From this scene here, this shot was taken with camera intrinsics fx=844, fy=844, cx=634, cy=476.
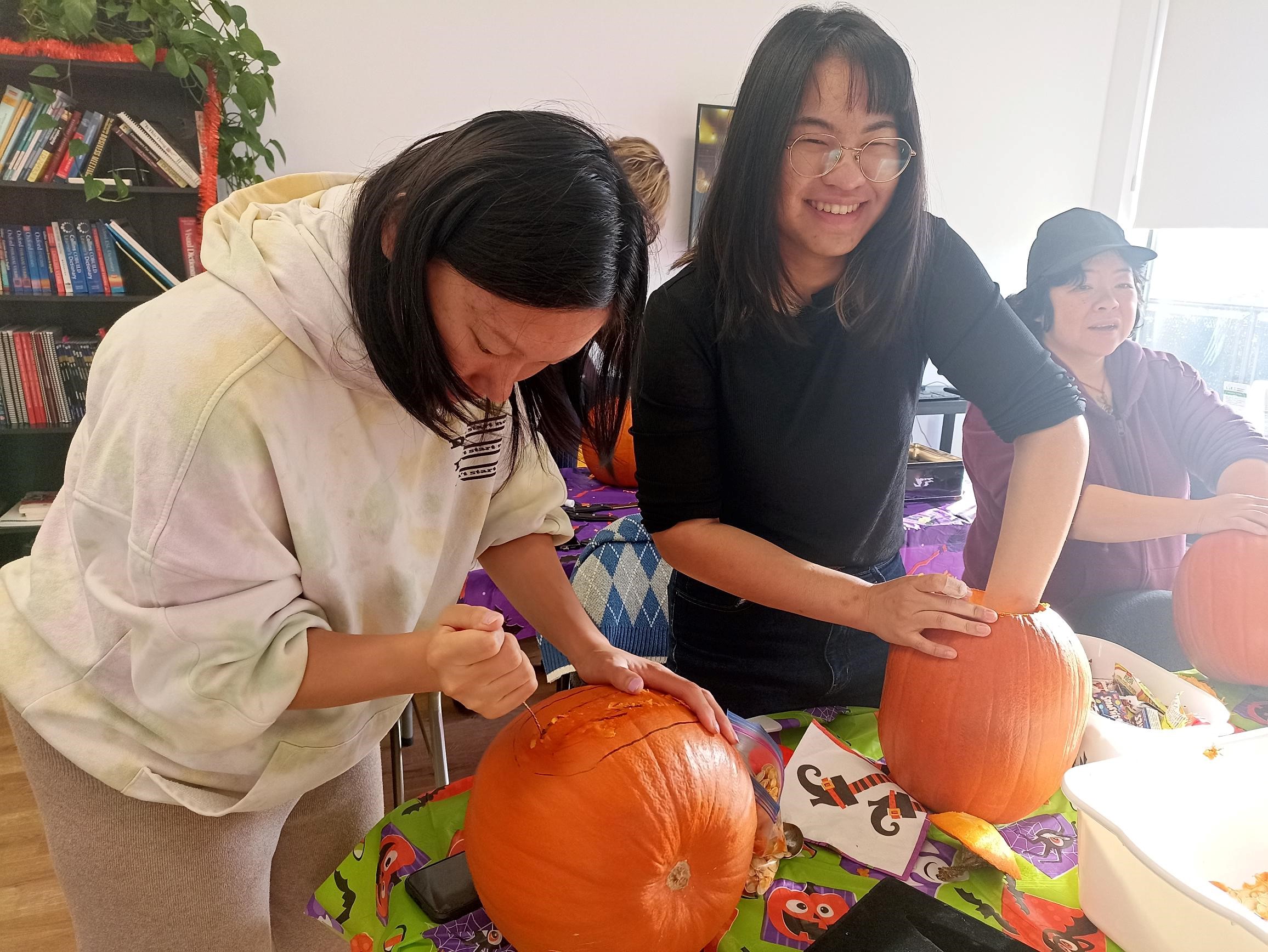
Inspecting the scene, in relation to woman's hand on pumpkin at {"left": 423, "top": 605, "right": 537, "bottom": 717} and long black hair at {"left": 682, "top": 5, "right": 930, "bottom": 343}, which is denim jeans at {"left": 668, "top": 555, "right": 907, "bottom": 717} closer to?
long black hair at {"left": 682, "top": 5, "right": 930, "bottom": 343}

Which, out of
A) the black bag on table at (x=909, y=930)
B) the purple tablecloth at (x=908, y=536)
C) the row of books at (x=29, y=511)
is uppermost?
the black bag on table at (x=909, y=930)

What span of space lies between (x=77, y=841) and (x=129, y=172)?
287 cm

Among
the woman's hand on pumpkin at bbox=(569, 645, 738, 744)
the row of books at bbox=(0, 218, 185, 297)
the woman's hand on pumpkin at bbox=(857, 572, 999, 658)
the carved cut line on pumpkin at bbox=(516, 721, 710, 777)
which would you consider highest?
the row of books at bbox=(0, 218, 185, 297)

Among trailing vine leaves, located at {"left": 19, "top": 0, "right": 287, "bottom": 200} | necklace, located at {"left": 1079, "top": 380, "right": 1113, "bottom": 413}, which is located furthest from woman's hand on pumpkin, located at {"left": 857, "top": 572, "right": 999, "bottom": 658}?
trailing vine leaves, located at {"left": 19, "top": 0, "right": 287, "bottom": 200}

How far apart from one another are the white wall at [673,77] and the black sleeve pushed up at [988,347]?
7.23 feet

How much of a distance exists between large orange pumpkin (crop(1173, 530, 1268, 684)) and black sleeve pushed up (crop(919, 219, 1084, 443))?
1.20ft

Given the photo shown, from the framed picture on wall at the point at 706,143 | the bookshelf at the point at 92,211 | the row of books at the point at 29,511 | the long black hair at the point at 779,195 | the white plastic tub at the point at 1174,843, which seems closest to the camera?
the white plastic tub at the point at 1174,843

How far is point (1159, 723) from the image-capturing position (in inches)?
37.8

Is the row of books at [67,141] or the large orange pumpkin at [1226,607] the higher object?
the row of books at [67,141]

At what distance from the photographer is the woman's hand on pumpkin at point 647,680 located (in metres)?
0.81

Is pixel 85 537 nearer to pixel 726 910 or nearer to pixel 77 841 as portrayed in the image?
pixel 77 841

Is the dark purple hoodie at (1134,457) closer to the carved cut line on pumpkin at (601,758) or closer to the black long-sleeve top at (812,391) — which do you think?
the black long-sleeve top at (812,391)

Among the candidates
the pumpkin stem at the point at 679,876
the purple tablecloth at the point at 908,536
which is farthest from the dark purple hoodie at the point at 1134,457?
the pumpkin stem at the point at 679,876

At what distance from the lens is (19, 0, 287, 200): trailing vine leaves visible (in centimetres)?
270
